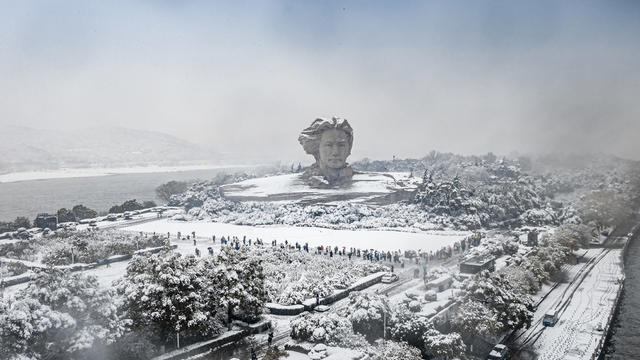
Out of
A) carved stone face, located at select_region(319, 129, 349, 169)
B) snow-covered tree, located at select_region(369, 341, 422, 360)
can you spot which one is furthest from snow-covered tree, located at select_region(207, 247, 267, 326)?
carved stone face, located at select_region(319, 129, 349, 169)

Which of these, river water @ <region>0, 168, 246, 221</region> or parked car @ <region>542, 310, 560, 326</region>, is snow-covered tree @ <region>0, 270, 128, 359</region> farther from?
river water @ <region>0, 168, 246, 221</region>

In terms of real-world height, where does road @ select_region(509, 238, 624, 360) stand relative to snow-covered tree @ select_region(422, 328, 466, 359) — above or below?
below

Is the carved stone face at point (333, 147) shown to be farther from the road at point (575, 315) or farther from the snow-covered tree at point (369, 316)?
the snow-covered tree at point (369, 316)

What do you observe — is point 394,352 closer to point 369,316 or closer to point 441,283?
point 369,316

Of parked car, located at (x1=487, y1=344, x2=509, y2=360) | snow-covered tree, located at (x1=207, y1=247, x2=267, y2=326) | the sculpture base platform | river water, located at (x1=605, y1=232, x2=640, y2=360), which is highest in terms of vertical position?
the sculpture base platform

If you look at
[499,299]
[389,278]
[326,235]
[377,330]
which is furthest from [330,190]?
[377,330]

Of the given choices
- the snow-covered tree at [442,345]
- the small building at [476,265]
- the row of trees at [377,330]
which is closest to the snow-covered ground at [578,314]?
the small building at [476,265]

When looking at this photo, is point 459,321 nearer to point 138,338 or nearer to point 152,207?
point 138,338
